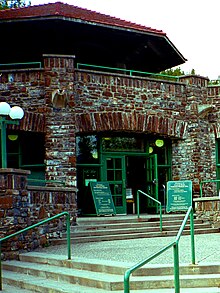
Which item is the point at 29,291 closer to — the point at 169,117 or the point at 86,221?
the point at 86,221

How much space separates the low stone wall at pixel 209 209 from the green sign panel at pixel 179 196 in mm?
596

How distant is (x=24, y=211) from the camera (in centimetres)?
1156

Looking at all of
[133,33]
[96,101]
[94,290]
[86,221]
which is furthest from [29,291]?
[133,33]

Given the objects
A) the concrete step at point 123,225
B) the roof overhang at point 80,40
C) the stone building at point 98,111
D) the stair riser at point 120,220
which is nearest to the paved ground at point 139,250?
the concrete step at point 123,225

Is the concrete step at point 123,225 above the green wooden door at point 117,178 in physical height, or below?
below

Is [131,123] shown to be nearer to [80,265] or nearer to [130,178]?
[130,178]

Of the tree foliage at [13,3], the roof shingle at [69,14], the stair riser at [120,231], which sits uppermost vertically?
the tree foliage at [13,3]

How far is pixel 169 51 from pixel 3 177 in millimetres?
11473

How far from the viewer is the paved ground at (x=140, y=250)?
913 cm

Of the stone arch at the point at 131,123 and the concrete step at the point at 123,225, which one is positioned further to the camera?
the stone arch at the point at 131,123

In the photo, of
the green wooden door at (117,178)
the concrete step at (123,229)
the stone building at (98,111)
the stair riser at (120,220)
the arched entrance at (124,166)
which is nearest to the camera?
the concrete step at (123,229)

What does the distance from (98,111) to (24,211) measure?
590cm

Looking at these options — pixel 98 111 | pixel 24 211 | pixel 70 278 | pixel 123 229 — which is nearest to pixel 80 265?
pixel 70 278

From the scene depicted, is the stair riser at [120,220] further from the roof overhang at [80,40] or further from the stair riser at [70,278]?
the roof overhang at [80,40]
